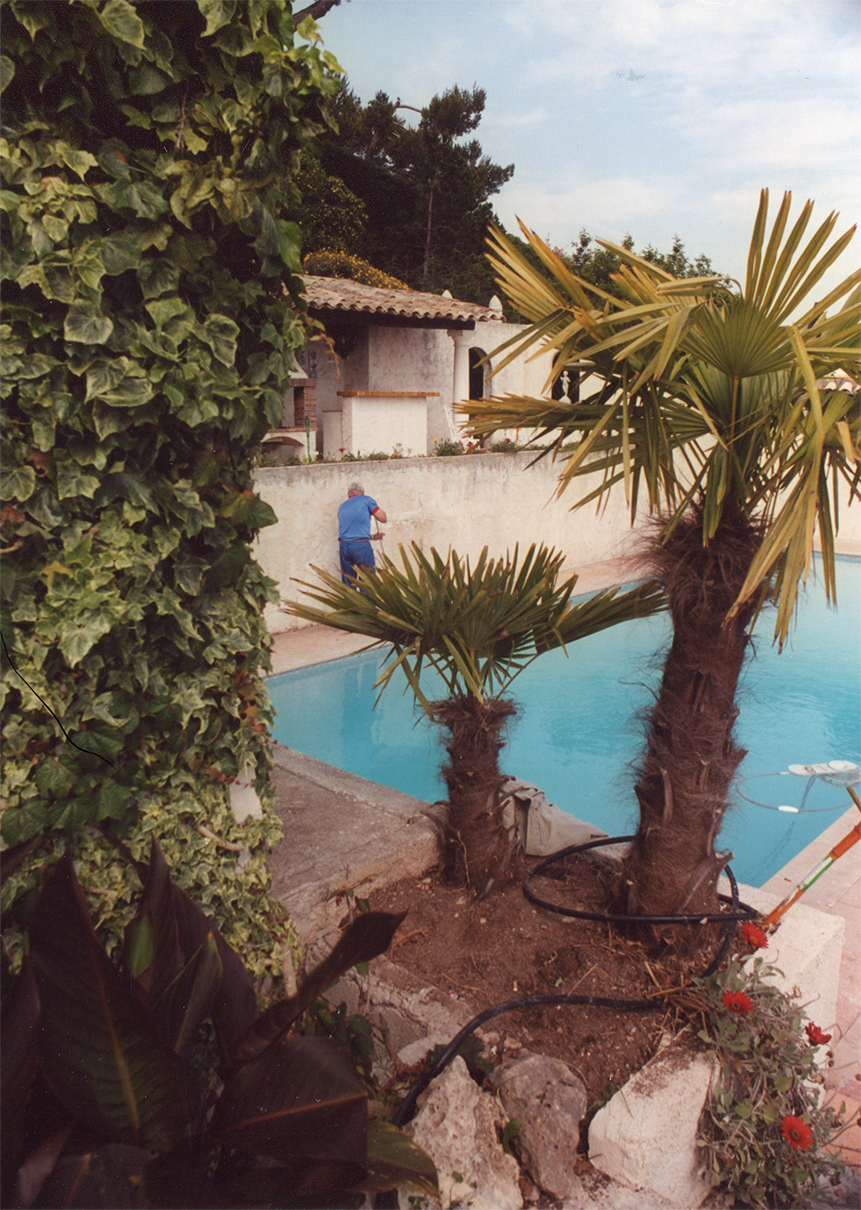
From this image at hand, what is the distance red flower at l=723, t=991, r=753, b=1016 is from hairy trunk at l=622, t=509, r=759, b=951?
1.48ft

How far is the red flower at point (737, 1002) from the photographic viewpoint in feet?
8.82

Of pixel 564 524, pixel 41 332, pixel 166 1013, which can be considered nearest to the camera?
pixel 166 1013

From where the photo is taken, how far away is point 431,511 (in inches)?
473

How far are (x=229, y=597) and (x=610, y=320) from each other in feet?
4.63

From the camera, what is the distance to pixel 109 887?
248cm

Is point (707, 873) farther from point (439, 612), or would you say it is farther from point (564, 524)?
point (564, 524)

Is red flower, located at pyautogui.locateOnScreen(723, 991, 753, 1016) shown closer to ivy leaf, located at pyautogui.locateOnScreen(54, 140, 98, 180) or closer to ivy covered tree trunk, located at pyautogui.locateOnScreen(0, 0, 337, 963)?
ivy covered tree trunk, located at pyautogui.locateOnScreen(0, 0, 337, 963)

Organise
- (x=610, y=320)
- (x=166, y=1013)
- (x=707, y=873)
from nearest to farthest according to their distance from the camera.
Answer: (x=166, y=1013) < (x=610, y=320) < (x=707, y=873)

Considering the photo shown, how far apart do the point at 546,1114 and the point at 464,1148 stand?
296mm

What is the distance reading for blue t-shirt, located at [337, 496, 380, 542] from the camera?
32.6ft

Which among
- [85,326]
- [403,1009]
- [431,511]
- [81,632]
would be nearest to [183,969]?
[81,632]

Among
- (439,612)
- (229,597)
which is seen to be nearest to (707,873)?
(439,612)

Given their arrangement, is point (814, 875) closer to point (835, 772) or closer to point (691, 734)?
point (691, 734)

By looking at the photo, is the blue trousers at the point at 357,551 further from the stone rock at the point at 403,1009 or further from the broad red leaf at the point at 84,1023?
the broad red leaf at the point at 84,1023
